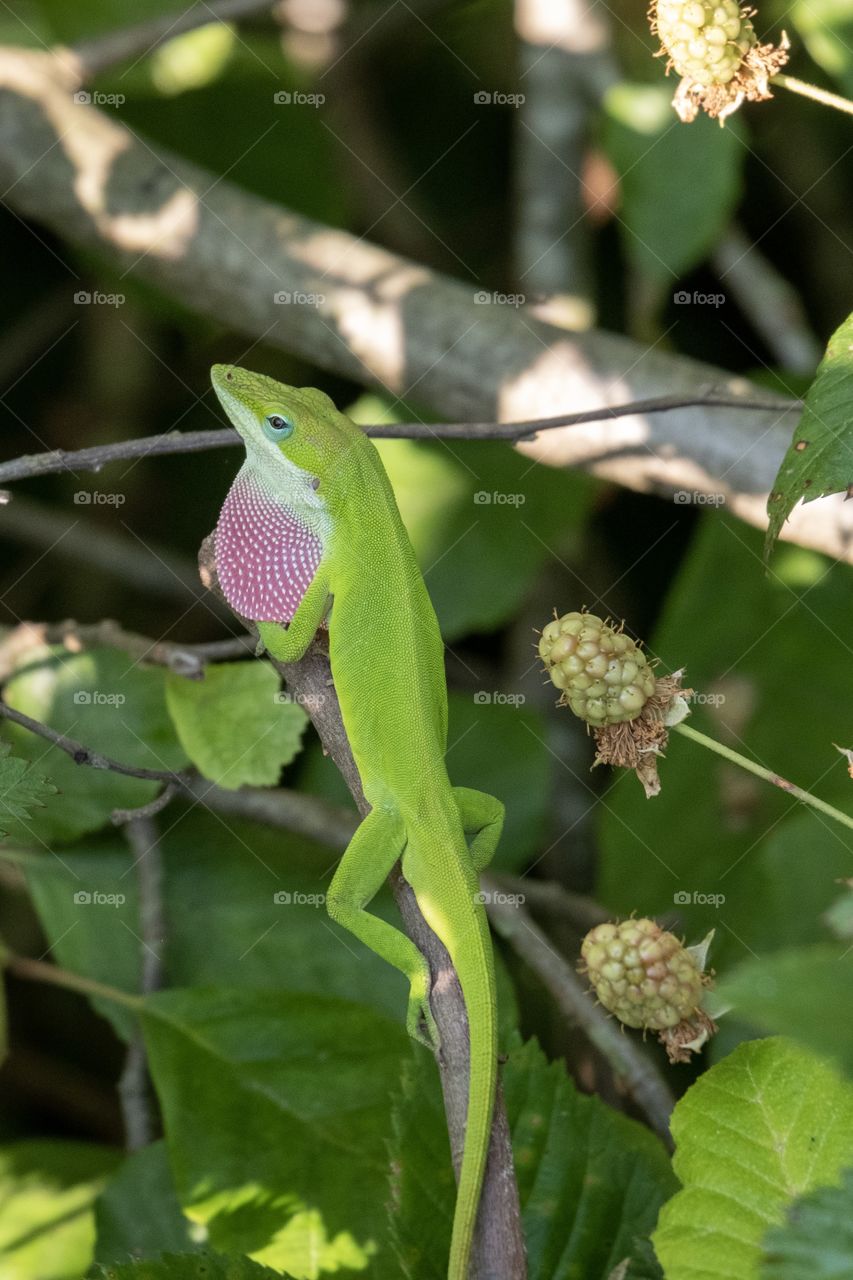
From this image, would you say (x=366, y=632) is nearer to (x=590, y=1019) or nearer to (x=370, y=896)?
(x=370, y=896)

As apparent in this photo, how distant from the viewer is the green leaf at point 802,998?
0.81 m

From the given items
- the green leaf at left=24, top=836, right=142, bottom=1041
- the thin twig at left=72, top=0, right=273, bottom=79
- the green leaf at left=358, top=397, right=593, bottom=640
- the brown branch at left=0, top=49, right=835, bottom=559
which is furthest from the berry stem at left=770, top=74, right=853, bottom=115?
the thin twig at left=72, top=0, right=273, bottom=79

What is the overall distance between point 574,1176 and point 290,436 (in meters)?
1.21

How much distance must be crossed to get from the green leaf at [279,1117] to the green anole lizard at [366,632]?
1.11ft

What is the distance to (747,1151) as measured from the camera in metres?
1.36

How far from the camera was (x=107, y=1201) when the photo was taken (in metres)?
2.20

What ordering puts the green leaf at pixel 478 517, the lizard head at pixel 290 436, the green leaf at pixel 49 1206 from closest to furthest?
the lizard head at pixel 290 436
the green leaf at pixel 49 1206
the green leaf at pixel 478 517

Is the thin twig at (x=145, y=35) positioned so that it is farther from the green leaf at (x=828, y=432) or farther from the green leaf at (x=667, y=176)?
the green leaf at (x=828, y=432)

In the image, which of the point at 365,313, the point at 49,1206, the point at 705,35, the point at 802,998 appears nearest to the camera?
the point at 802,998

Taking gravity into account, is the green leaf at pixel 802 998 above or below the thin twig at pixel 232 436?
above

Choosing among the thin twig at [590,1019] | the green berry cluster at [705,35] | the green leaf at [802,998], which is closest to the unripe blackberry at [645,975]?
the green leaf at [802,998]

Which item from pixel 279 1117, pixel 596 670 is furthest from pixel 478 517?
pixel 596 670

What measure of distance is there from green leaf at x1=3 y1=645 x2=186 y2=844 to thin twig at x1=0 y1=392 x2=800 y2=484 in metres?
0.81

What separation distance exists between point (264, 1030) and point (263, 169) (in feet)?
8.90
